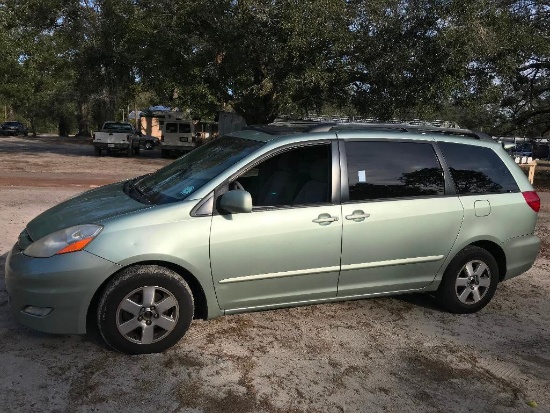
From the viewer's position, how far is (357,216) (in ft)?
13.6

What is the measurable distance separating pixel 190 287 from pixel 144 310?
39cm

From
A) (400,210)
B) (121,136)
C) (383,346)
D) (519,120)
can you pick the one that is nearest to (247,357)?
(383,346)

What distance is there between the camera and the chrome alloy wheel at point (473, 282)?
15.5 ft

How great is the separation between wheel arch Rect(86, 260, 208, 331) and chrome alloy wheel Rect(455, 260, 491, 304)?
7.61 ft

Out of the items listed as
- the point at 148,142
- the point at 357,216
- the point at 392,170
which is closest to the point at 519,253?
the point at 392,170

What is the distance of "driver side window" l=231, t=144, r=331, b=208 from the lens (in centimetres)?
413

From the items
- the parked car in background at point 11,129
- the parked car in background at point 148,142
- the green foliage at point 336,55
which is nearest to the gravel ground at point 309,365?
the green foliage at point 336,55

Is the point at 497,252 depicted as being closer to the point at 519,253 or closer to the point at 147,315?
the point at 519,253

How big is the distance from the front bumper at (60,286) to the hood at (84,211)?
280 mm

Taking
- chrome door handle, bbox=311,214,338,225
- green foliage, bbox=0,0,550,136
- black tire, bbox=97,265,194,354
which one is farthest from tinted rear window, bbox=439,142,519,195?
green foliage, bbox=0,0,550,136

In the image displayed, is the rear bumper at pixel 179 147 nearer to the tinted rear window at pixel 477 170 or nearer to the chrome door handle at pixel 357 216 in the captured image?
the tinted rear window at pixel 477 170

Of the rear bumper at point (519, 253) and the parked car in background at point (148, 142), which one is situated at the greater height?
the parked car in background at point (148, 142)

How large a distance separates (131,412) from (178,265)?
103 cm

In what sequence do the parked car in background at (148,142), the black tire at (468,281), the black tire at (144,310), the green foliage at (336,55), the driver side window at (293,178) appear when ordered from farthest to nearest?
the parked car in background at (148,142) < the green foliage at (336,55) < the black tire at (468,281) < the driver side window at (293,178) < the black tire at (144,310)
